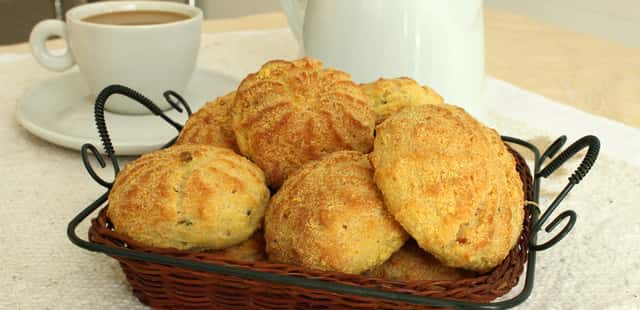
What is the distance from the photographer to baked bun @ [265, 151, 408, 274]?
39 centimetres

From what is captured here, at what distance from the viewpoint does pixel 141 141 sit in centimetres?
65

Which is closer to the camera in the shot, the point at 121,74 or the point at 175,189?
the point at 175,189

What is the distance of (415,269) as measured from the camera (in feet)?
1.32

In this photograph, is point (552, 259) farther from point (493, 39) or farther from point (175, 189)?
point (493, 39)

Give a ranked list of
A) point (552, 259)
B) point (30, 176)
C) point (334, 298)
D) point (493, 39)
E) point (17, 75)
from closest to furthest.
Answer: point (334, 298) < point (552, 259) < point (30, 176) < point (17, 75) < point (493, 39)

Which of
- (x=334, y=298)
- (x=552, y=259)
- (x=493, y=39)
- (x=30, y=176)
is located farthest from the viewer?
(x=493, y=39)

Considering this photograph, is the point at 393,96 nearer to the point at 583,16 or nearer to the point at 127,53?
the point at 127,53

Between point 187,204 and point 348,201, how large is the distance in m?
0.10

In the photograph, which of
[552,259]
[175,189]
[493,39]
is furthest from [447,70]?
[493,39]

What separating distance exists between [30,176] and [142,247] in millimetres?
296

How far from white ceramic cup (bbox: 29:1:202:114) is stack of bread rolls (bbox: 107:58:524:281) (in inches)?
13.2

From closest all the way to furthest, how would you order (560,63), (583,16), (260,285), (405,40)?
(260,285), (405,40), (560,63), (583,16)

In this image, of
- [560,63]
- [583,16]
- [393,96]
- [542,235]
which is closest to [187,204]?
[393,96]

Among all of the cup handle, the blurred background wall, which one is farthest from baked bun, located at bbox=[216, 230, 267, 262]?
the blurred background wall
